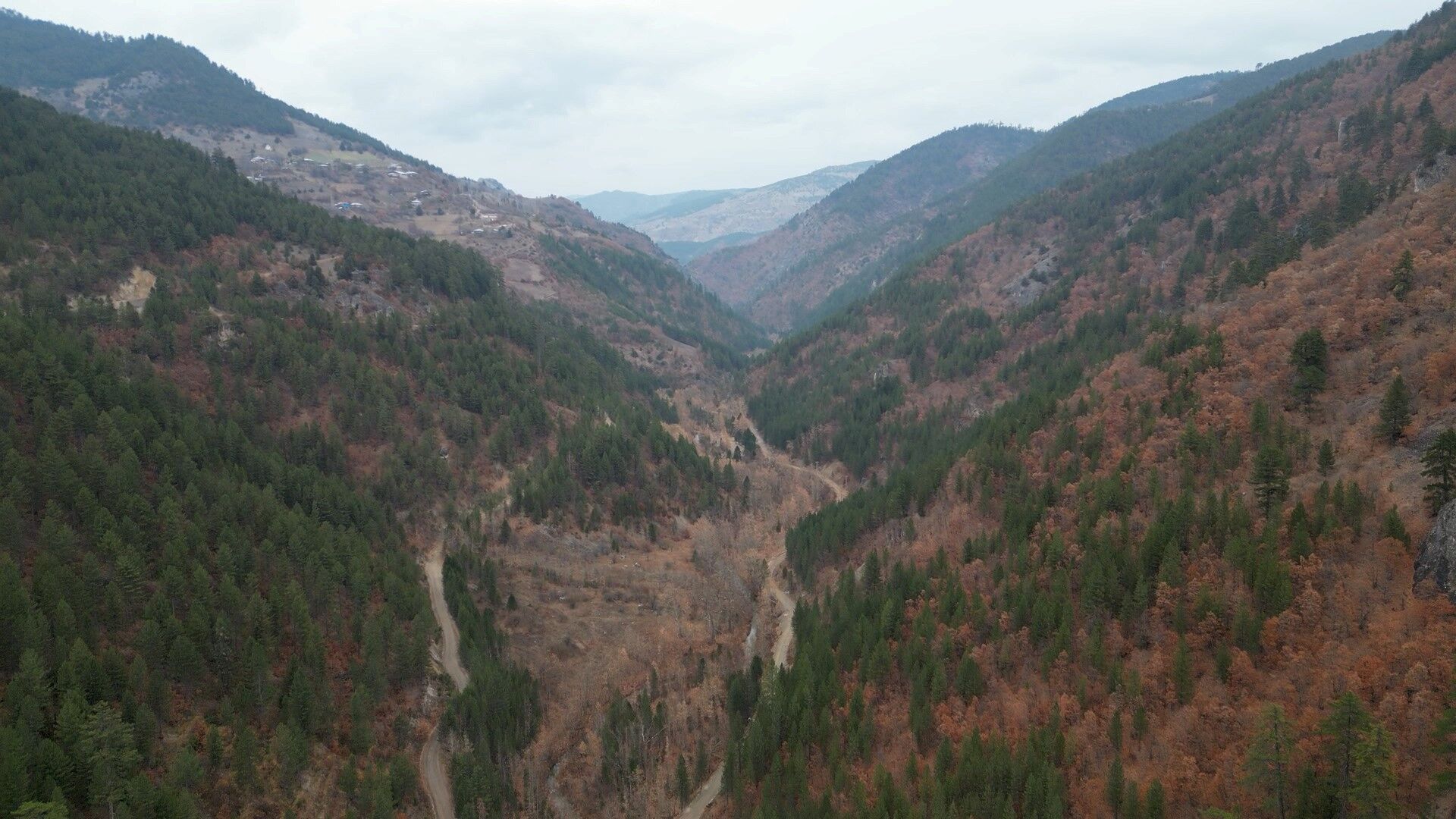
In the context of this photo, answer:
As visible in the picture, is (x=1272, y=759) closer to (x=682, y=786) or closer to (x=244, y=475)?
(x=682, y=786)

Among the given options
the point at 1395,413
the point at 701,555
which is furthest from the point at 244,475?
the point at 1395,413

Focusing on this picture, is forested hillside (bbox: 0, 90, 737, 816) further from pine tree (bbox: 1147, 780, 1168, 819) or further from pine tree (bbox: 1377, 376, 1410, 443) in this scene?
pine tree (bbox: 1377, 376, 1410, 443)

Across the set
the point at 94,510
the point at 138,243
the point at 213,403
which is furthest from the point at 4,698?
the point at 138,243

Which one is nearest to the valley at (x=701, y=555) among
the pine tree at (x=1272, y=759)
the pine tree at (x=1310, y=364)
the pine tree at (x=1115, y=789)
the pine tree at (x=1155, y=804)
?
the pine tree at (x=1115, y=789)

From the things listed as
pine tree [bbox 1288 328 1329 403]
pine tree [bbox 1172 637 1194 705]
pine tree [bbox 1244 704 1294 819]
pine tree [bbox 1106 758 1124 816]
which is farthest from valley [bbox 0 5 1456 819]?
pine tree [bbox 1172 637 1194 705]

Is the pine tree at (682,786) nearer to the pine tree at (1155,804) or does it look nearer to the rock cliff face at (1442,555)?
the pine tree at (1155,804)

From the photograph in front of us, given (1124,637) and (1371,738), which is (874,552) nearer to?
(1124,637)
